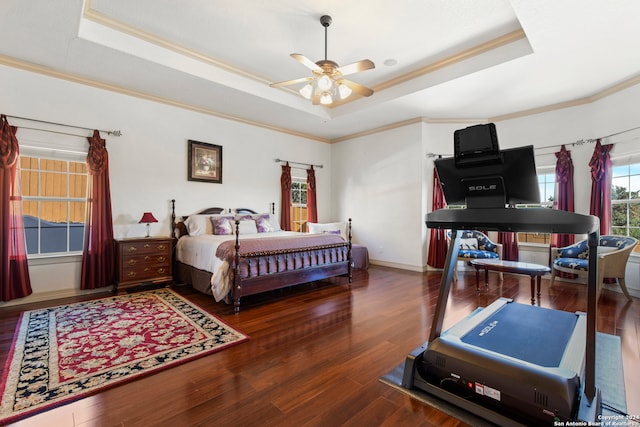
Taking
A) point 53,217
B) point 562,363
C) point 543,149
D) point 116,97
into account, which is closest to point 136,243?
point 53,217

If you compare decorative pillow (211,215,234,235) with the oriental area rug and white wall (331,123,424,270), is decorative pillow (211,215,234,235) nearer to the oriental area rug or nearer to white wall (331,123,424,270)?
the oriental area rug

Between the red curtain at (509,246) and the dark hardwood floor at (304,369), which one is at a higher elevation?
the red curtain at (509,246)

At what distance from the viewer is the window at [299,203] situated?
21.9 ft

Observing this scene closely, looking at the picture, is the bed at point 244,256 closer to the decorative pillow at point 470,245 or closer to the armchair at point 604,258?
the decorative pillow at point 470,245

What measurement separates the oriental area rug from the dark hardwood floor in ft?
0.38

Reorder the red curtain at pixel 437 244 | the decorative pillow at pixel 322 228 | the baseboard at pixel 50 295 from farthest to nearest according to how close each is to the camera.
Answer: the decorative pillow at pixel 322 228
the red curtain at pixel 437 244
the baseboard at pixel 50 295

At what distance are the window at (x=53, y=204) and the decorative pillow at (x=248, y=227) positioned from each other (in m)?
2.18

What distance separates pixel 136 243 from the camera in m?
4.20

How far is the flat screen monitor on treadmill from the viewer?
66.5 inches

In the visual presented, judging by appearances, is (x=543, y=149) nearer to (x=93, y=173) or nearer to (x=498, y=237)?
(x=498, y=237)

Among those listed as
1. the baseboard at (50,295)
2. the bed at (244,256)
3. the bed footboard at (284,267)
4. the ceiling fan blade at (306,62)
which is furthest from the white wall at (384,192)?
the baseboard at (50,295)

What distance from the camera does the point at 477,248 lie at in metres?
5.16

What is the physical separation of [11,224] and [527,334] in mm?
5367

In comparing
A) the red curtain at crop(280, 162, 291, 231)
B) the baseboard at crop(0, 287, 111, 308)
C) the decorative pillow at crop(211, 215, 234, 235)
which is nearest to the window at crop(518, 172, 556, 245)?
the red curtain at crop(280, 162, 291, 231)
